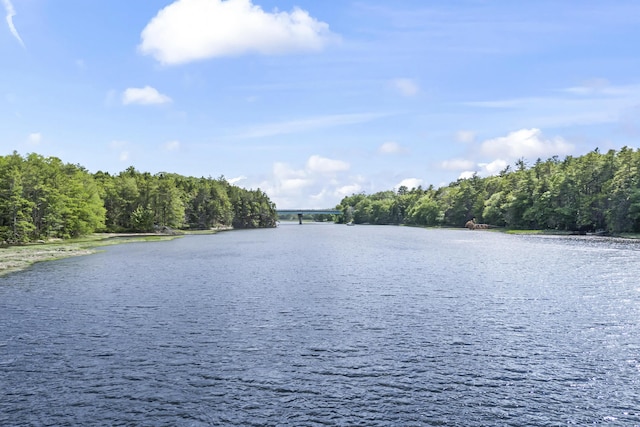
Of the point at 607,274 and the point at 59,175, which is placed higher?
the point at 59,175

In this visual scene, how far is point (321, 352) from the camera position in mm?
31031

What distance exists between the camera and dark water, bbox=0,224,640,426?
2233cm

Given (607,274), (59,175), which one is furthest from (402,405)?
(59,175)

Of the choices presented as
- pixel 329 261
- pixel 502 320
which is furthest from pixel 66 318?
pixel 329 261

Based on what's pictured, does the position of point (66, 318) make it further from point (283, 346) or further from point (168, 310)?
point (283, 346)

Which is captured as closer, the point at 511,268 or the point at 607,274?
the point at 607,274

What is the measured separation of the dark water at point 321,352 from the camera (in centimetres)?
2233

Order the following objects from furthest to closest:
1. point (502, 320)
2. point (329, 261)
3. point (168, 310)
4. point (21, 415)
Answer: point (329, 261) → point (168, 310) → point (502, 320) → point (21, 415)

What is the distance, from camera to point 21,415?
2159cm

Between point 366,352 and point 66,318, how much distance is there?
26.9 m

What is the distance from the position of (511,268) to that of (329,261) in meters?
32.4

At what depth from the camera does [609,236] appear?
156 m

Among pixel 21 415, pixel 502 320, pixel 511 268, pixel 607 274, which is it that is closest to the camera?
pixel 21 415

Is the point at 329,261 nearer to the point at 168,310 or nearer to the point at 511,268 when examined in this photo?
the point at 511,268
